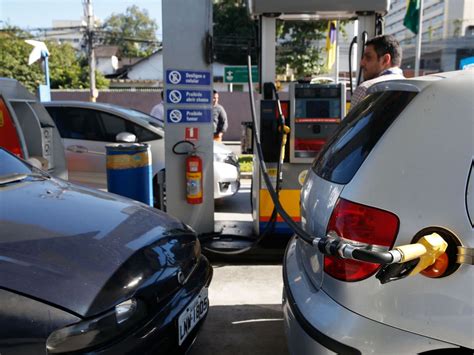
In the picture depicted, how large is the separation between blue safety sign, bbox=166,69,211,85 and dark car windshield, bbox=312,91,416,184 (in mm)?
2402

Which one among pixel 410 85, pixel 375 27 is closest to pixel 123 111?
pixel 375 27

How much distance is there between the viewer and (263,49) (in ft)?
13.6

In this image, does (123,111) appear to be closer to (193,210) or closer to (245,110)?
(193,210)

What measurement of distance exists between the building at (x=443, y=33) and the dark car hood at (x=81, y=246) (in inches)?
918

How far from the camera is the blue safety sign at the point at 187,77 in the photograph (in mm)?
4223

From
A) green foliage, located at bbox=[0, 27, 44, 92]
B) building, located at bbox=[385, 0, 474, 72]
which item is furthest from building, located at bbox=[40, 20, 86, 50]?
building, located at bbox=[385, 0, 474, 72]

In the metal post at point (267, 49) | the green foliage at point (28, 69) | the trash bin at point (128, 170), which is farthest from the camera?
the green foliage at point (28, 69)

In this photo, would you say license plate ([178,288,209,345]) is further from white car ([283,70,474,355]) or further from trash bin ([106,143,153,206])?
trash bin ([106,143,153,206])

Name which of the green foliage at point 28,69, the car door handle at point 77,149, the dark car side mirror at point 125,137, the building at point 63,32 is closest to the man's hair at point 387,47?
the dark car side mirror at point 125,137

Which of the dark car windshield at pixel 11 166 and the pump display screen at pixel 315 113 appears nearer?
the dark car windshield at pixel 11 166

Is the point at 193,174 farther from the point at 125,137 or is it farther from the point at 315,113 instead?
the point at 125,137

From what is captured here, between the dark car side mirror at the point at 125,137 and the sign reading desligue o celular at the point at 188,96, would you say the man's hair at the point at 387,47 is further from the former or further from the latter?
the dark car side mirror at the point at 125,137

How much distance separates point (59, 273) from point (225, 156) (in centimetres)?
463

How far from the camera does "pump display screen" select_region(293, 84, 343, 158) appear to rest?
4160mm
